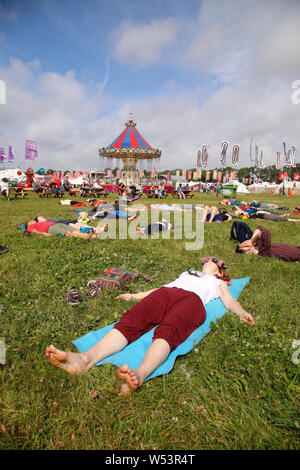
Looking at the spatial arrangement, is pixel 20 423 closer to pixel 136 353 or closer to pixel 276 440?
pixel 136 353

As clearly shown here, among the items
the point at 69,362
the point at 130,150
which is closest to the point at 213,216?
the point at 69,362

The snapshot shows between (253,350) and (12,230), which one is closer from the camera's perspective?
(253,350)

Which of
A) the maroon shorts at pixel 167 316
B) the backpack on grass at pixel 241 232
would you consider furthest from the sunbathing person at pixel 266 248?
the maroon shorts at pixel 167 316

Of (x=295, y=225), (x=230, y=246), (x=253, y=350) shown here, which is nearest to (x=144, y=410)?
(x=253, y=350)

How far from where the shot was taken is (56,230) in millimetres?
6840

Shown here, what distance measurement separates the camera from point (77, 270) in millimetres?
4340

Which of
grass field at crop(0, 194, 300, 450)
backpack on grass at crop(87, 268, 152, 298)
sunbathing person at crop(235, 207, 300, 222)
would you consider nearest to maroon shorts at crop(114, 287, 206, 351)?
grass field at crop(0, 194, 300, 450)

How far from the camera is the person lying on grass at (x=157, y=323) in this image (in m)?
2.00

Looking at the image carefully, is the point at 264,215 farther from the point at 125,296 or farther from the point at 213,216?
the point at 125,296

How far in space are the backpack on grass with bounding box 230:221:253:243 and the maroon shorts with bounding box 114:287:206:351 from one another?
408 centimetres

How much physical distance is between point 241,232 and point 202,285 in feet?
12.8

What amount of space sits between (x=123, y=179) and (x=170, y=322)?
142ft

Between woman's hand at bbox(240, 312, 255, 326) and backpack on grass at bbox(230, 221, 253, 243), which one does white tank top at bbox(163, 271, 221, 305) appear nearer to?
woman's hand at bbox(240, 312, 255, 326)

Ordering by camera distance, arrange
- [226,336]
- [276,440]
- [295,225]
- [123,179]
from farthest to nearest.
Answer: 1. [123,179]
2. [295,225]
3. [226,336]
4. [276,440]
